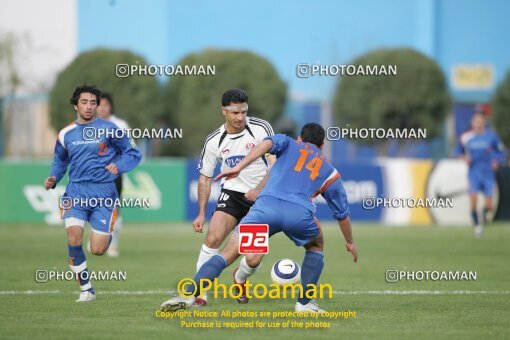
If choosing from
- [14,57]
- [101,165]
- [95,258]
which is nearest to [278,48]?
[14,57]

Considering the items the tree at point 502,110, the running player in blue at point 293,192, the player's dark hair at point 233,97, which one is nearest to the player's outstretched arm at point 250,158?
the running player in blue at point 293,192

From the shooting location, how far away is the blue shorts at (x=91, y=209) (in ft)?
38.0

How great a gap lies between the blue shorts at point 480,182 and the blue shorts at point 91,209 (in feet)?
44.2

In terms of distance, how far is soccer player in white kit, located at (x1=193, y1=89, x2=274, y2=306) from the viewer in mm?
11047

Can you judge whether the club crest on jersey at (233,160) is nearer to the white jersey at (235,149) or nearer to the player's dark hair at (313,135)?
the white jersey at (235,149)

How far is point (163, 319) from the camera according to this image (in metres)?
9.90

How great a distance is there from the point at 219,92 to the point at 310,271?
40.5m

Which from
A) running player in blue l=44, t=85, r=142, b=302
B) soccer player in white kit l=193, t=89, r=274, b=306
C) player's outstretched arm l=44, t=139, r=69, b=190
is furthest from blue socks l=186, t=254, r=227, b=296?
player's outstretched arm l=44, t=139, r=69, b=190

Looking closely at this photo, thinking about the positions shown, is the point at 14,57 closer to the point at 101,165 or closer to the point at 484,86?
the point at 484,86

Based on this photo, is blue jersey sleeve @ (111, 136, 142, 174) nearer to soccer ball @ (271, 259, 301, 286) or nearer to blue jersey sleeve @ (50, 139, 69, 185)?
blue jersey sleeve @ (50, 139, 69, 185)

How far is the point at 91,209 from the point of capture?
1166cm

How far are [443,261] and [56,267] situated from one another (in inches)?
249

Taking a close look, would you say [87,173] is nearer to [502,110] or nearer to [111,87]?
[111,87]

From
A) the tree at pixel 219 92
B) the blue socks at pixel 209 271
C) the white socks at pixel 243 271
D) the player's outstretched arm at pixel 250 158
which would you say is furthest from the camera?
the tree at pixel 219 92
